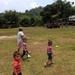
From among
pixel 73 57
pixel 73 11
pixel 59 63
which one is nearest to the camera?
pixel 59 63

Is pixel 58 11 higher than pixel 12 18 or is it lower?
higher

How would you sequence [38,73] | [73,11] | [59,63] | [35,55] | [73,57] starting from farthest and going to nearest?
[73,11] < [35,55] < [73,57] < [59,63] < [38,73]

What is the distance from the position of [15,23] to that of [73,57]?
71895 millimetres

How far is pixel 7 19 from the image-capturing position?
288ft

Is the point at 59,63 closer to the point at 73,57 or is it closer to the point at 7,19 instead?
the point at 73,57

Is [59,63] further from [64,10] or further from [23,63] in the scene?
[64,10]

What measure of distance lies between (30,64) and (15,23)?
7295 centimetres

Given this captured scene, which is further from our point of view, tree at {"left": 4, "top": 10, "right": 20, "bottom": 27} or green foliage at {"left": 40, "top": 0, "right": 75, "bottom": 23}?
tree at {"left": 4, "top": 10, "right": 20, "bottom": 27}

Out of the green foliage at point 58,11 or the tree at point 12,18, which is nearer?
the green foliage at point 58,11

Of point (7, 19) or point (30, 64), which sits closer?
point (30, 64)

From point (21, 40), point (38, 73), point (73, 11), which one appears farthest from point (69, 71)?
point (73, 11)

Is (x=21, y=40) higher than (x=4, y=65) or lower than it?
higher

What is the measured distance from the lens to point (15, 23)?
86.2 metres

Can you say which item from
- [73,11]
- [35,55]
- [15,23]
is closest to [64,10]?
[73,11]
